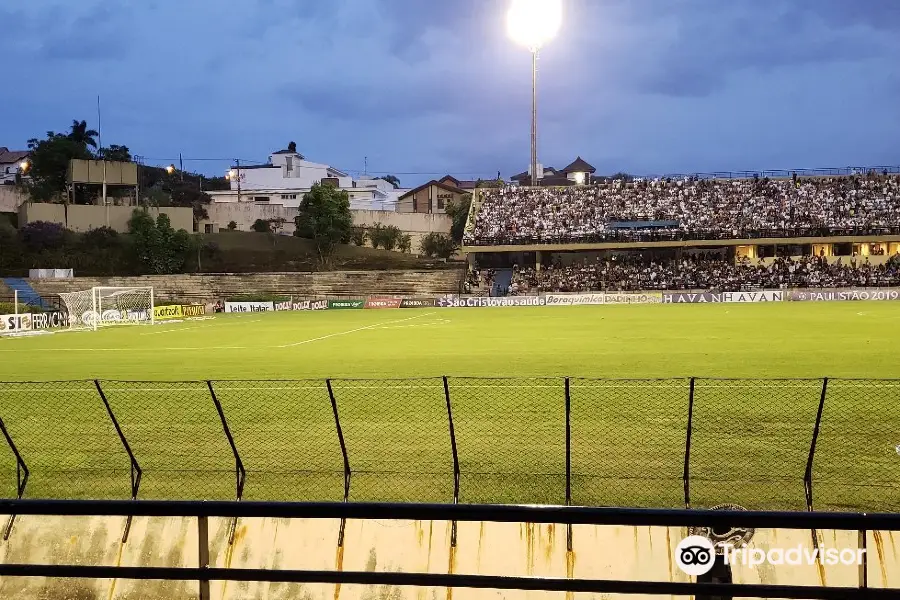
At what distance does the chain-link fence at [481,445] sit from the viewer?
31.1 feet

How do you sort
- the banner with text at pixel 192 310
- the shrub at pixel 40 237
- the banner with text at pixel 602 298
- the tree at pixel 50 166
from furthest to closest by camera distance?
the tree at pixel 50 166, the shrub at pixel 40 237, the banner with text at pixel 602 298, the banner with text at pixel 192 310

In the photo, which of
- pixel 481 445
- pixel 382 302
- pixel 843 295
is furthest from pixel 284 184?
pixel 481 445

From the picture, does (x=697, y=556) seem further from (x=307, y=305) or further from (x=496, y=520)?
(x=307, y=305)

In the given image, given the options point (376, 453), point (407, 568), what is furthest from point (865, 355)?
point (407, 568)

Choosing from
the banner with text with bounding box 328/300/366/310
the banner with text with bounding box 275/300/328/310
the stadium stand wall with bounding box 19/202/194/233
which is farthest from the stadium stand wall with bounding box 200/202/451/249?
the banner with text with bounding box 328/300/366/310

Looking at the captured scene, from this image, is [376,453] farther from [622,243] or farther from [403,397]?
[622,243]

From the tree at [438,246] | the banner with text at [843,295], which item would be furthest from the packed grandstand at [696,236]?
the tree at [438,246]

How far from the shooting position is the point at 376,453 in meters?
11.4

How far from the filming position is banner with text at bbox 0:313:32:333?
43.2 meters

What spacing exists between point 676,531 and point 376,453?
5104 mm

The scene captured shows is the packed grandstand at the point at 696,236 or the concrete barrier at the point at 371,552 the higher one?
the packed grandstand at the point at 696,236

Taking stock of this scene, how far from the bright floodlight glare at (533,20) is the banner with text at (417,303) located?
22492mm

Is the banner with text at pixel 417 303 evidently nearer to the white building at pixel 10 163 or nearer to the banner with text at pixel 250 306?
the banner with text at pixel 250 306

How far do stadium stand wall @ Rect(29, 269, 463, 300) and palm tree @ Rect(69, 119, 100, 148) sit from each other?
30.7 m
